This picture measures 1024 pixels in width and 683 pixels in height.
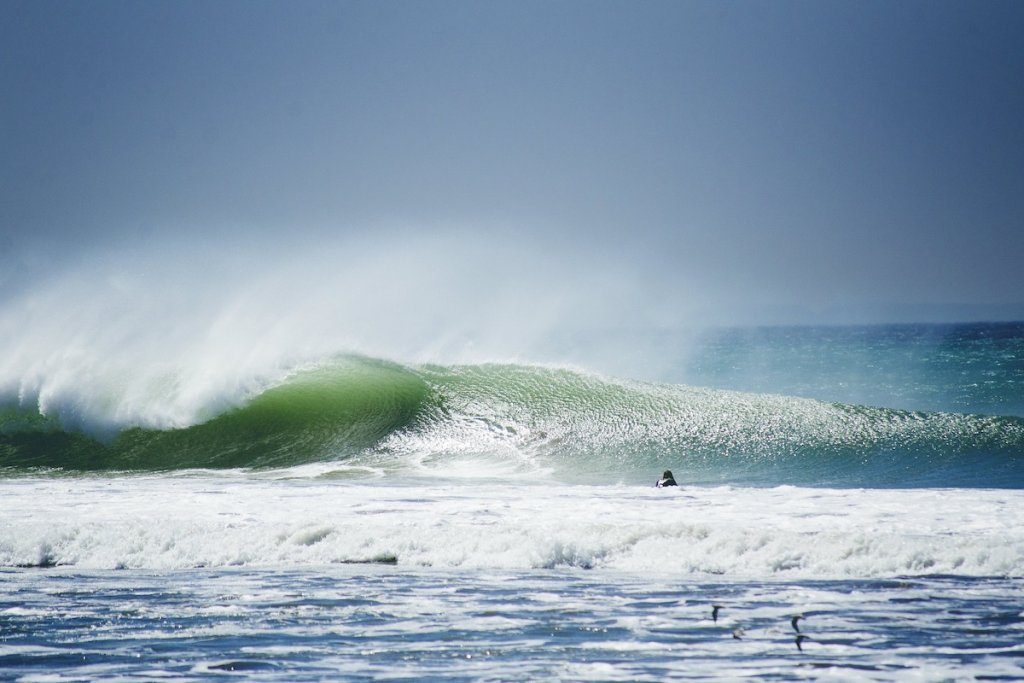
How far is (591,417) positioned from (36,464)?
9.37 metres

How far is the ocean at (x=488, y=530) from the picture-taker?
5477 millimetres

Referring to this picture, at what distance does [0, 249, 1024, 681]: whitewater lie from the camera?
551 centimetres

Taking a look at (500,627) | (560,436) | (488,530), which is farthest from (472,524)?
(560,436)

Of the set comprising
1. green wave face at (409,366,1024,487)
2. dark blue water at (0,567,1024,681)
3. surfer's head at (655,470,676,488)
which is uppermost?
green wave face at (409,366,1024,487)

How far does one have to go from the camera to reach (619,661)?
5238 mm

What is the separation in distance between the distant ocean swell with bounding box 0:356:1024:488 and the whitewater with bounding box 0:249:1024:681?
7cm

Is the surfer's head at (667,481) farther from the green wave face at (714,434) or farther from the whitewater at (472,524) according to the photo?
the green wave face at (714,434)

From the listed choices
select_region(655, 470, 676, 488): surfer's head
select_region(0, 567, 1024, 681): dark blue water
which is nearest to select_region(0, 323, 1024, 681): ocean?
select_region(0, 567, 1024, 681): dark blue water

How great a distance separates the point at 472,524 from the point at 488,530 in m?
0.40

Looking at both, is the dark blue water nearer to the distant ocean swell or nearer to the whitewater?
the whitewater

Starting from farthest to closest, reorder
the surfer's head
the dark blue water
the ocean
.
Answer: the surfer's head, the ocean, the dark blue water

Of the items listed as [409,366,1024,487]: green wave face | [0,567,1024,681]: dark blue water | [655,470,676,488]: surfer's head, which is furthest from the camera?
[409,366,1024,487]: green wave face

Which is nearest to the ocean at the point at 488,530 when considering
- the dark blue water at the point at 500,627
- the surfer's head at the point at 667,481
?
the dark blue water at the point at 500,627

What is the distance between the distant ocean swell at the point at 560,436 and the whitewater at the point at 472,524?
2.7 inches
